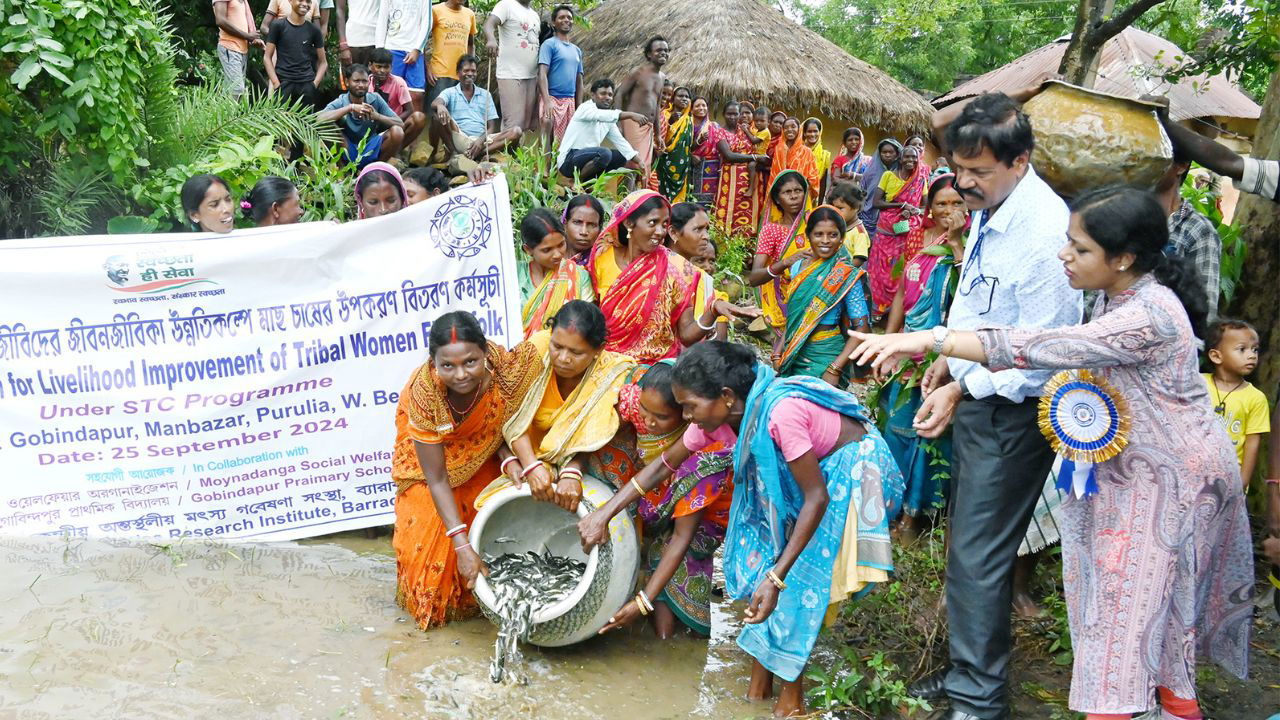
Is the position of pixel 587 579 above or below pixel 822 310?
below

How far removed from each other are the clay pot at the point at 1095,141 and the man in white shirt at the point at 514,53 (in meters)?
6.52

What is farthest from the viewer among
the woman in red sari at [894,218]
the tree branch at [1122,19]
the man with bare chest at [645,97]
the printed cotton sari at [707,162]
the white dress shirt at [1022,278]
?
the printed cotton sari at [707,162]

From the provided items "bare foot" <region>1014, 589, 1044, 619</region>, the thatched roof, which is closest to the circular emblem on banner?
"bare foot" <region>1014, 589, 1044, 619</region>

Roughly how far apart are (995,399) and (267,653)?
101 inches

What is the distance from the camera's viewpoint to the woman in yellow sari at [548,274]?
15.1 ft

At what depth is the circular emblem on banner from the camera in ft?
8.80

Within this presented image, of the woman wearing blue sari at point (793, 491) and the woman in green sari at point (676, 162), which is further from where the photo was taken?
the woman in green sari at point (676, 162)

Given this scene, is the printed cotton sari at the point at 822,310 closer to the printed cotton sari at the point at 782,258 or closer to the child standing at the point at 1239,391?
the printed cotton sari at the point at 782,258

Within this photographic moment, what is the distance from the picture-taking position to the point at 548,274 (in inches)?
193

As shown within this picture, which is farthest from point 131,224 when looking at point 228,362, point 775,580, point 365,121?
point 775,580

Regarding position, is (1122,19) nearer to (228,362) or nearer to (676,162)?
(676,162)

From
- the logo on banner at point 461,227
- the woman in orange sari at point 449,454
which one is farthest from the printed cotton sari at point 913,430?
the logo on banner at point 461,227

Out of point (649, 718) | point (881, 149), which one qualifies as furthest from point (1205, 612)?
point (881, 149)

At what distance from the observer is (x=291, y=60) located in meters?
8.23
